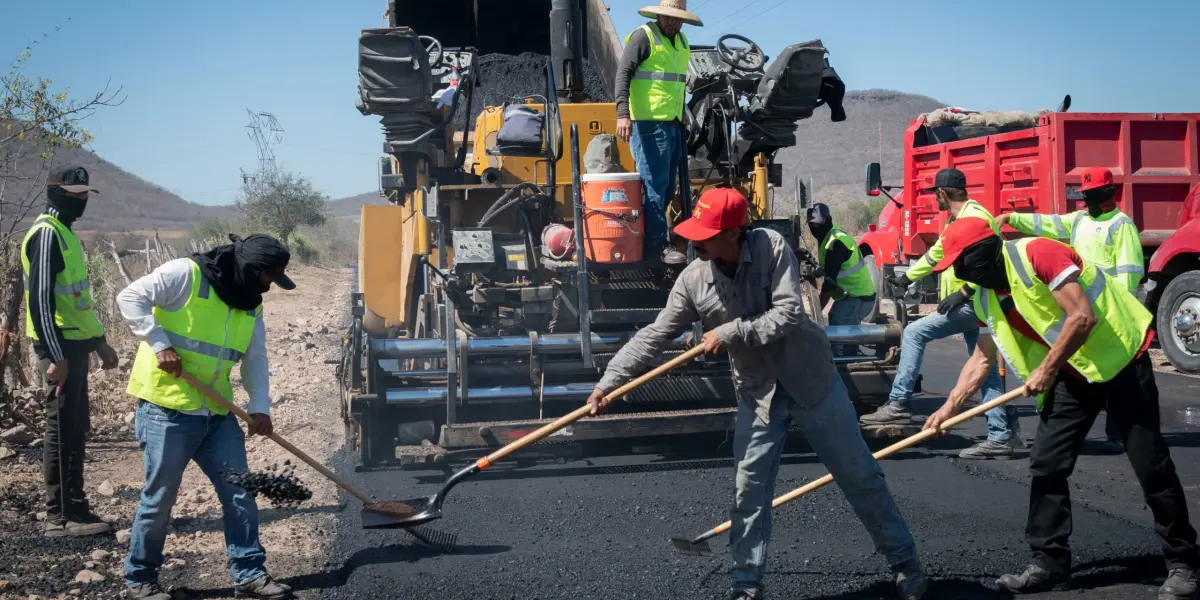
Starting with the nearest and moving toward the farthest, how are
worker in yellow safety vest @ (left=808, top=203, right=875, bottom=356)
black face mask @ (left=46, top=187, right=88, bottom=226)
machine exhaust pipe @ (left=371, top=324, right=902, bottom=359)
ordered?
black face mask @ (left=46, top=187, right=88, bottom=226)
machine exhaust pipe @ (left=371, top=324, right=902, bottom=359)
worker in yellow safety vest @ (left=808, top=203, right=875, bottom=356)

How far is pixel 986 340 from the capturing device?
5.32m

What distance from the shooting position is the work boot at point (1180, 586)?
155 inches

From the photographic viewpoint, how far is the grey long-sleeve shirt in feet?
12.9

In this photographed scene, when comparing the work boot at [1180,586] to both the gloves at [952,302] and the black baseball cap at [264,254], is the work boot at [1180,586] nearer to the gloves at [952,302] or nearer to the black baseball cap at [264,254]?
the gloves at [952,302]

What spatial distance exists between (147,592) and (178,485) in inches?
16.4

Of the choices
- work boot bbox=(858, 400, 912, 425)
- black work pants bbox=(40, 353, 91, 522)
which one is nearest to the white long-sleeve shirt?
black work pants bbox=(40, 353, 91, 522)

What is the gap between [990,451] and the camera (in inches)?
257

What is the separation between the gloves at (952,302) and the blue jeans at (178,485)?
4.19m

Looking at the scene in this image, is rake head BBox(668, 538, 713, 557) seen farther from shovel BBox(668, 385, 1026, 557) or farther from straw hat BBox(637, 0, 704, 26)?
straw hat BBox(637, 0, 704, 26)

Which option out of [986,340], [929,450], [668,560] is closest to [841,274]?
[929,450]

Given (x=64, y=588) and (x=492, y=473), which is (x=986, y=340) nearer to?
(x=492, y=473)

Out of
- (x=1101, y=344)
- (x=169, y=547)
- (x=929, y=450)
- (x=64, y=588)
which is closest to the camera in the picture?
(x=1101, y=344)

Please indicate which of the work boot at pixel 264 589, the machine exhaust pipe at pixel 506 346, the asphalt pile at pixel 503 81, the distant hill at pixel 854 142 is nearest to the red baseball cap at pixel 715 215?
the work boot at pixel 264 589

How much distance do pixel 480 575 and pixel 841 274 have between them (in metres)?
4.30
